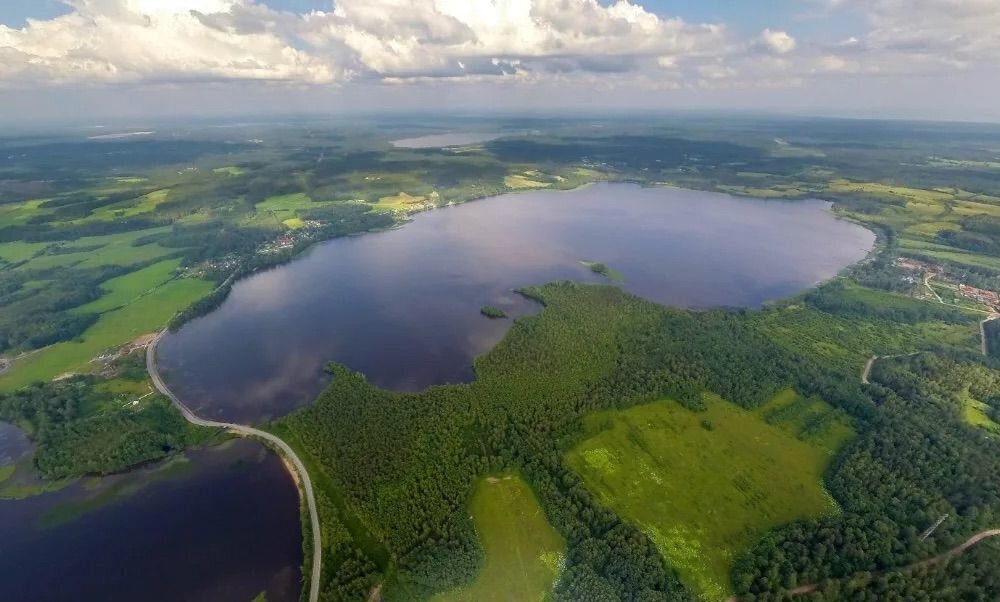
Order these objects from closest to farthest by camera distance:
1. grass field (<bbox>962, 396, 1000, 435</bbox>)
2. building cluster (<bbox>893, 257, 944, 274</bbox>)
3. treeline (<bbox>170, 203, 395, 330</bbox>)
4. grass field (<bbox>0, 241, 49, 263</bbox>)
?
grass field (<bbox>962, 396, 1000, 435</bbox>) < treeline (<bbox>170, 203, 395, 330</bbox>) < building cluster (<bbox>893, 257, 944, 274</bbox>) < grass field (<bbox>0, 241, 49, 263</bbox>)

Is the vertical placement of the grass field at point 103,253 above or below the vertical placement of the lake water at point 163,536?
above

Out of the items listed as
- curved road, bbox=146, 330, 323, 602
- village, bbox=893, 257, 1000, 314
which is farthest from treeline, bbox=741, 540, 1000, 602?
village, bbox=893, 257, 1000, 314

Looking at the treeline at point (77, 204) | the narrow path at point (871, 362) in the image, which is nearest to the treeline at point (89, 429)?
the narrow path at point (871, 362)

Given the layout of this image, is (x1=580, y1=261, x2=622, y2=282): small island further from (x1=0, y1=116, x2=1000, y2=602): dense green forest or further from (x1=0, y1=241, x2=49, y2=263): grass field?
(x1=0, y1=241, x2=49, y2=263): grass field

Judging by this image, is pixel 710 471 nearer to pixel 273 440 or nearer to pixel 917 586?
pixel 917 586

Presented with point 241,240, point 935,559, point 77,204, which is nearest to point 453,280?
point 241,240

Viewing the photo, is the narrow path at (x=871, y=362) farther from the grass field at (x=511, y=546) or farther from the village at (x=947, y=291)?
the grass field at (x=511, y=546)

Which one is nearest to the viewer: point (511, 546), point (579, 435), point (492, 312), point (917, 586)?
point (917, 586)
